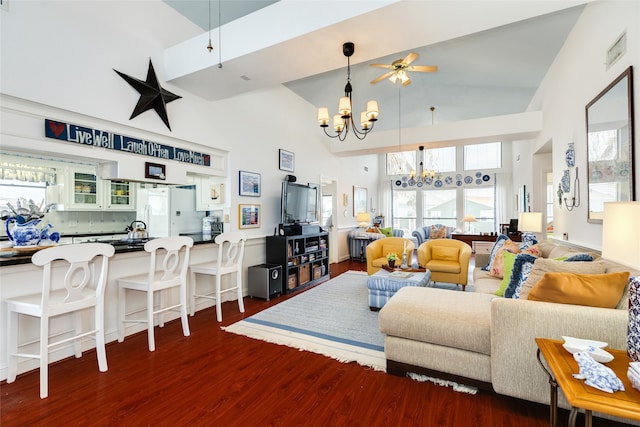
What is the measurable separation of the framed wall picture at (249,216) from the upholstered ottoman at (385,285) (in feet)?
6.87

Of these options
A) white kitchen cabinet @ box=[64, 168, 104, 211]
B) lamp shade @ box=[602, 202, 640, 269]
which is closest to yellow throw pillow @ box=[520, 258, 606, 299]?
lamp shade @ box=[602, 202, 640, 269]

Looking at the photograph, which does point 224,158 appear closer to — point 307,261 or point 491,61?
point 307,261

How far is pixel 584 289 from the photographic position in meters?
1.79

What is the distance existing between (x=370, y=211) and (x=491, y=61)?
611 cm

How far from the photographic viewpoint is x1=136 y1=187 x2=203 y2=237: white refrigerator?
13.9 feet

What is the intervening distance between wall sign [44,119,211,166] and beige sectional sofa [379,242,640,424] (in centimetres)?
301

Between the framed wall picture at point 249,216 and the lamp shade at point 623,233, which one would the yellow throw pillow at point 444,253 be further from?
the lamp shade at point 623,233

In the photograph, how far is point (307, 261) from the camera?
5.30 m

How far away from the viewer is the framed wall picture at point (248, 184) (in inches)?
177

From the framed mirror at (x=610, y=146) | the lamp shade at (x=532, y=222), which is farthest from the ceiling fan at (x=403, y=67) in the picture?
the lamp shade at (x=532, y=222)

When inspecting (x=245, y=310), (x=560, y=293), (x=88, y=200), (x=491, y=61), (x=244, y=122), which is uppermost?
(x=491, y=61)

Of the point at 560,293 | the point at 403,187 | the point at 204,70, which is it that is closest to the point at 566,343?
the point at 560,293

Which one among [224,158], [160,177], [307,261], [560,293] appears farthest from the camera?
[307,261]

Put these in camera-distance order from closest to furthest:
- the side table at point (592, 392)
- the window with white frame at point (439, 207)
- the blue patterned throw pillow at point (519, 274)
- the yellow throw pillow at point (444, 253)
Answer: the side table at point (592, 392) → the blue patterned throw pillow at point (519, 274) → the yellow throw pillow at point (444, 253) → the window with white frame at point (439, 207)
